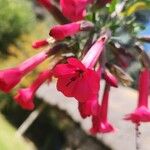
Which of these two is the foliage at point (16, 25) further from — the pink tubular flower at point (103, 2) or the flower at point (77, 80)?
the flower at point (77, 80)

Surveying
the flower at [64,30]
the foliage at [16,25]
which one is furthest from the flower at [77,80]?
the foliage at [16,25]

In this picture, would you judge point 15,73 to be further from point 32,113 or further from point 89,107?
point 32,113

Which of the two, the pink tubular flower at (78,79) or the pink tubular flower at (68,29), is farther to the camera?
the pink tubular flower at (68,29)

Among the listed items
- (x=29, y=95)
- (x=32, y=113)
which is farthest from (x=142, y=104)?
(x=32, y=113)

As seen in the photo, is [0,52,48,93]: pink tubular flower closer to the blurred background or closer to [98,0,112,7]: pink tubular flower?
[98,0,112,7]: pink tubular flower

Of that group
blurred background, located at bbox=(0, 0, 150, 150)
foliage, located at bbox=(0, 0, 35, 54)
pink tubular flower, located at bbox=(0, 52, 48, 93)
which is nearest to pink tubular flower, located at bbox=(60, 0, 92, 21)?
pink tubular flower, located at bbox=(0, 52, 48, 93)

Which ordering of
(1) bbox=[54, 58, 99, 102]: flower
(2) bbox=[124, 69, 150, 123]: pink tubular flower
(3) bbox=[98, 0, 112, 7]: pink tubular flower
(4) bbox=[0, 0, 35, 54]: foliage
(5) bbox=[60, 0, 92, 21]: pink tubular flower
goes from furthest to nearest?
(4) bbox=[0, 0, 35, 54]: foliage, (2) bbox=[124, 69, 150, 123]: pink tubular flower, (3) bbox=[98, 0, 112, 7]: pink tubular flower, (5) bbox=[60, 0, 92, 21]: pink tubular flower, (1) bbox=[54, 58, 99, 102]: flower

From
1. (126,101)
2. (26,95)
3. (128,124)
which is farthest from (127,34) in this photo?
(126,101)
